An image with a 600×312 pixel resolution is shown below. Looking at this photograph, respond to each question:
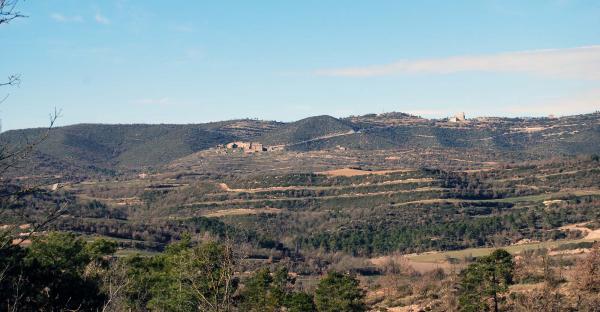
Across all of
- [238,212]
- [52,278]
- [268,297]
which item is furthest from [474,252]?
[52,278]

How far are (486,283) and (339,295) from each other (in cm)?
836

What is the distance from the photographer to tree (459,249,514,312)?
111ft

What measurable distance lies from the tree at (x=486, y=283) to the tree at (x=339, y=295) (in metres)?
5.93

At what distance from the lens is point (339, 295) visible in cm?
3603

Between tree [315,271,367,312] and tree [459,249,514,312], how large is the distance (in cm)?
593

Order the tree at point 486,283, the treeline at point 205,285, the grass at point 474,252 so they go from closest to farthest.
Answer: the treeline at point 205,285 → the tree at point 486,283 → the grass at point 474,252

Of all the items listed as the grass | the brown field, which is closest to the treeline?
the grass

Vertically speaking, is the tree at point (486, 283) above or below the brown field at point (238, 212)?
above

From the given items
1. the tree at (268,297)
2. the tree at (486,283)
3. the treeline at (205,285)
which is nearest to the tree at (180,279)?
the treeline at (205,285)

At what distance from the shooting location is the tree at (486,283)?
33688mm

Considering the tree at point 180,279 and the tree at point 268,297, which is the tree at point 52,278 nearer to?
the tree at point 180,279

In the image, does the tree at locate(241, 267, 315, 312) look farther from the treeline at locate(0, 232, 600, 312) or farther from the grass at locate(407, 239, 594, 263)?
the grass at locate(407, 239, 594, 263)

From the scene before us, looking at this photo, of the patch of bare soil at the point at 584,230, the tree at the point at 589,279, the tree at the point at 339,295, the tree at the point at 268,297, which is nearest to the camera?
the tree at the point at 589,279

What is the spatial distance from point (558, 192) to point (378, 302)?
5993 cm
